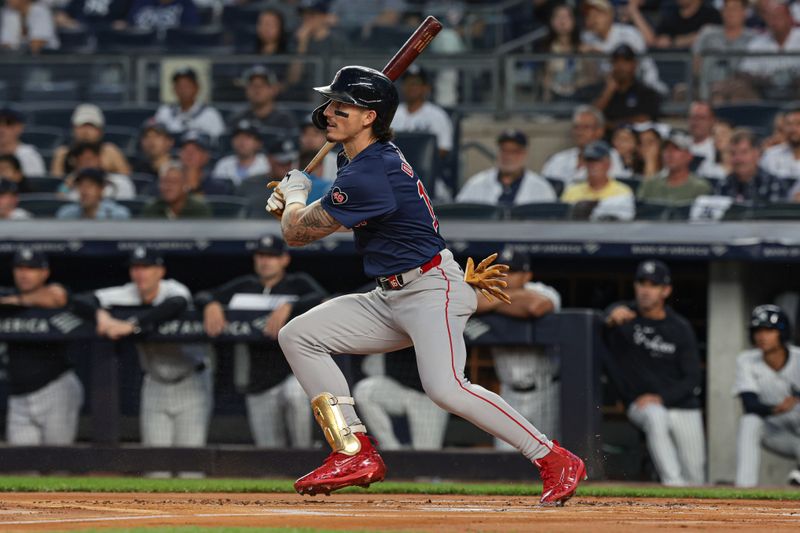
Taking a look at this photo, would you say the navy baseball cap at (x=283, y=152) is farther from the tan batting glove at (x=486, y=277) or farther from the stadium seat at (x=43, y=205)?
the tan batting glove at (x=486, y=277)

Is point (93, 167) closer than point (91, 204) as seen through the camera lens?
No

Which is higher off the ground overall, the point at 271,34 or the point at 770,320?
the point at 271,34

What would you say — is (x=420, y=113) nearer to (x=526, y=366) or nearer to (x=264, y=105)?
(x=264, y=105)

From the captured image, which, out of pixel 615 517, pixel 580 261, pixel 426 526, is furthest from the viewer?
pixel 580 261

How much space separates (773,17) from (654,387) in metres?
3.44

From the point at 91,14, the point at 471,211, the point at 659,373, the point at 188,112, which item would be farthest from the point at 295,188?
the point at 91,14

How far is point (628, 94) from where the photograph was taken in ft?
32.3

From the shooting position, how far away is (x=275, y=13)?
36.8ft

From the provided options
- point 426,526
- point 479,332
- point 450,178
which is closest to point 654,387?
point 479,332

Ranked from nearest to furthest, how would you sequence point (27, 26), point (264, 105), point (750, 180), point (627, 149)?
point (750, 180)
point (627, 149)
point (264, 105)
point (27, 26)

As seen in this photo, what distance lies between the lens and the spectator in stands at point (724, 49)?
9.69 m

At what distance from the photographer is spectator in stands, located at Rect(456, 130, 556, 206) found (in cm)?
928

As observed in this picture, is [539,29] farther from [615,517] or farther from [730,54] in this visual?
[615,517]

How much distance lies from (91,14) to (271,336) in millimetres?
5959
